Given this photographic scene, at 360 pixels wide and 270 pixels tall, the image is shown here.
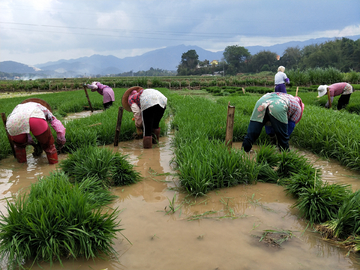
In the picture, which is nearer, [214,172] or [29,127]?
[214,172]

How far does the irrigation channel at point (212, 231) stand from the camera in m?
1.77

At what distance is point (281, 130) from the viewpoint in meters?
3.71

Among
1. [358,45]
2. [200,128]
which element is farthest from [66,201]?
[358,45]

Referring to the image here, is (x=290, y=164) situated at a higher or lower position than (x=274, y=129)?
lower

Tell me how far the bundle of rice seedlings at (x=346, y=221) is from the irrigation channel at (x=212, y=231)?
14cm

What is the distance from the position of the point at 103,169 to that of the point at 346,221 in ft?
8.35

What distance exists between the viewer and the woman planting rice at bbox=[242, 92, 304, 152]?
3.61m

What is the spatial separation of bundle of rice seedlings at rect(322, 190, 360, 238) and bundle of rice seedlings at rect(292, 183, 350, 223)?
0.12m

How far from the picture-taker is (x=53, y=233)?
183 cm

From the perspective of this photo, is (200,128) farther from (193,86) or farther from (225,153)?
(193,86)

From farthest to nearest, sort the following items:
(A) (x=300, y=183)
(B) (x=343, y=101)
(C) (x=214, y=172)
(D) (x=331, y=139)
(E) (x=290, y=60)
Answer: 1. (E) (x=290, y=60)
2. (B) (x=343, y=101)
3. (D) (x=331, y=139)
4. (C) (x=214, y=172)
5. (A) (x=300, y=183)

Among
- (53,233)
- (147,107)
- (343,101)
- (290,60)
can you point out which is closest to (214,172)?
(53,233)

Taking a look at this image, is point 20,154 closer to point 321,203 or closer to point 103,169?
point 103,169

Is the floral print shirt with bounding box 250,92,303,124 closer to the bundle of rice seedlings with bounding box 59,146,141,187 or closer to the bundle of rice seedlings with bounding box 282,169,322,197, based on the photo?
the bundle of rice seedlings with bounding box 282,169,322,197
